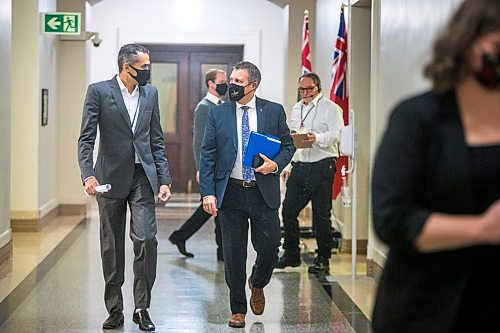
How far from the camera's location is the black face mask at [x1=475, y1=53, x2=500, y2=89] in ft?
6.73

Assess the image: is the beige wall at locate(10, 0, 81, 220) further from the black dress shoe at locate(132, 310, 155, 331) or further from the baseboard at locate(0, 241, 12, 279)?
the black dress shoe at locate(132, 310, 155, 331)

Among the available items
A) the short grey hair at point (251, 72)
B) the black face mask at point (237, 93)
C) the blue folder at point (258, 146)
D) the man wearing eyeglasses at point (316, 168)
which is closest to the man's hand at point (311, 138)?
the man wearing eyeglasses at point (316, 168)

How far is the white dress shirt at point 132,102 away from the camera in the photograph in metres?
5.81

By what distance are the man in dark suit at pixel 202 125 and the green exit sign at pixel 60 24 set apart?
9.58ft

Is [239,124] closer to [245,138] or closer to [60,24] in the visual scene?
[245,138]

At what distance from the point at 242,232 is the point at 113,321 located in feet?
3.10

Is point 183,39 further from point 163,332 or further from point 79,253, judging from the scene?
point 163,332

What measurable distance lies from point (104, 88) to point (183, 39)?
9.76 meters

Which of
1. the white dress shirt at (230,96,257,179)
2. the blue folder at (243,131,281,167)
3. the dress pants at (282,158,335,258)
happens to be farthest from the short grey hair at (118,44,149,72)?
the dress pants at (282,158,335,258)

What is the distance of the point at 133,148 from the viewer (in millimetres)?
5789

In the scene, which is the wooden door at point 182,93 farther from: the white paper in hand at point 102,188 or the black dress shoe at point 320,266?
the white paper in hand at point 102,188

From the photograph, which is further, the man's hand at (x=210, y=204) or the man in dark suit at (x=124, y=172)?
the man in dark suit at (x=124, y=172)

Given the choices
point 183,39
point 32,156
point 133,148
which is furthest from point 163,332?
point 183,39

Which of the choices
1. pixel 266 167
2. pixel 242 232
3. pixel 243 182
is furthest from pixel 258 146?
pixel 242 232
